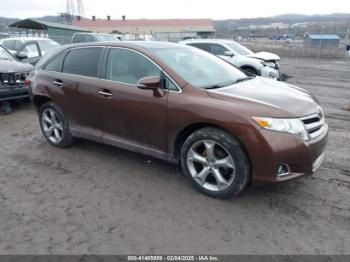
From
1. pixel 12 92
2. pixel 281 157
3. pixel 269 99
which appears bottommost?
pixel 12 92

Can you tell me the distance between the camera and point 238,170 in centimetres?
326

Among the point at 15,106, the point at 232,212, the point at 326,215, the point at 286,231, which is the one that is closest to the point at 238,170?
the point at 232,212

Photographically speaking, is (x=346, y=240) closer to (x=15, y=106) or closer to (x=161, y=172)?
(x=161, y=172)

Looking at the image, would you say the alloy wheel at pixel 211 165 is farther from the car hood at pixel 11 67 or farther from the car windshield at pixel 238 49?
the car windshield at pixel 238 49

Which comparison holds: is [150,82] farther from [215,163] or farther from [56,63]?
[56,63]

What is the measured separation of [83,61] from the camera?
4578mm

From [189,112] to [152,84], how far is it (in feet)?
1.79

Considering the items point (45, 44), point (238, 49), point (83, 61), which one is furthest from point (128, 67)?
point (45, 44)

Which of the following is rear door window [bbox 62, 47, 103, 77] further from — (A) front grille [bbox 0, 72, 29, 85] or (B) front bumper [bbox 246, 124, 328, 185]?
(A) front grille [bbox 0, 72, 29, 85]

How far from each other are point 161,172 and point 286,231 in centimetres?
179

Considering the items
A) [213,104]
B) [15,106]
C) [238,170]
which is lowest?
[15,106]

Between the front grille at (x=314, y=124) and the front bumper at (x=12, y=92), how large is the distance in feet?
21.4

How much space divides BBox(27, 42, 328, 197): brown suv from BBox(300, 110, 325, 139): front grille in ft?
0.03

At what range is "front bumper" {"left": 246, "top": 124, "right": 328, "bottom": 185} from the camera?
306cm
